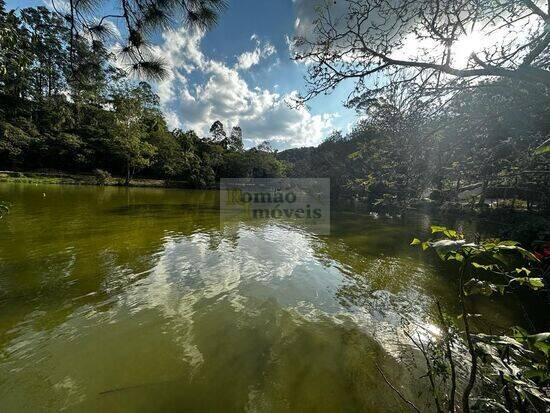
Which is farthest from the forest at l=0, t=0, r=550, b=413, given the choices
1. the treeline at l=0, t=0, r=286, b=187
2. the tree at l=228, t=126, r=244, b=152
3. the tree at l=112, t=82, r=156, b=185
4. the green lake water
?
the tree at l=228, t=126, r=244, b=152

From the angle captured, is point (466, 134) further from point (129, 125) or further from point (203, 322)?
point (129, 125)

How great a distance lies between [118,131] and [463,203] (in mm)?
34151

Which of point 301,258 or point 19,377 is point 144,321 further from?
point 301,258

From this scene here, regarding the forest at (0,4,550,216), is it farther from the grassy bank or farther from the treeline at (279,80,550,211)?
the grassy bank

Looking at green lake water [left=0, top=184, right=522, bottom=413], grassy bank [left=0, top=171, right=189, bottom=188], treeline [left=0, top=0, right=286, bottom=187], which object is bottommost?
green lake water [left=0, top=184, right=522, bottom=413]

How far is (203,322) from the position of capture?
372 cm

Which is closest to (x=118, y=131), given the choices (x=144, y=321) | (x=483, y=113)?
(x=144, y=321)

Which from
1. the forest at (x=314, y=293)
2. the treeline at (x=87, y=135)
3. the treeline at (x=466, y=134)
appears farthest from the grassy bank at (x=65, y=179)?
the treeline at (x=466, y=134)

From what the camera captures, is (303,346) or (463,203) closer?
(303,346)

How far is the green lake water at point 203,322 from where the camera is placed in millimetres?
2516

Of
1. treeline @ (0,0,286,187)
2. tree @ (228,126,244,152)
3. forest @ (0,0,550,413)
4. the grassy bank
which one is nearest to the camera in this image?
forest @ (0,0,550,413)

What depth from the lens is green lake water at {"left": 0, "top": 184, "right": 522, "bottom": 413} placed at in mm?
2516

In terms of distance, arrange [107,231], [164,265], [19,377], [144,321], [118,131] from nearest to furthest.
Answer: [19,377] → [144,321] → [164,265] → [107,231] → [118,131]

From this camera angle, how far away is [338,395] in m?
2.60
